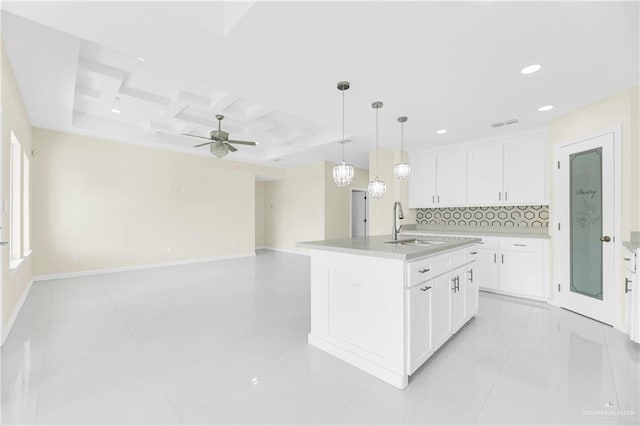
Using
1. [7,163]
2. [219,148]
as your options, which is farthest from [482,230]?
[7,163]

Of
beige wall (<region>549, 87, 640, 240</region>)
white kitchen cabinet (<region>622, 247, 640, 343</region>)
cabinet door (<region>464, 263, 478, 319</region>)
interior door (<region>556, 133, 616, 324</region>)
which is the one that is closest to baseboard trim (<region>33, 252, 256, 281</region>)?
cabinet door (<region>464, 263, 478, 319</region>)

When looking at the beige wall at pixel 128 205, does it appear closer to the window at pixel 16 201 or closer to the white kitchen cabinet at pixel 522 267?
the window at pixel 16 201

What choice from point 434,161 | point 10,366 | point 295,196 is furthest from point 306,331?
point 295,196

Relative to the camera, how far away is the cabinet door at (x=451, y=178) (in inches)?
189

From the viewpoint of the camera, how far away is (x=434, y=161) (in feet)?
16.9

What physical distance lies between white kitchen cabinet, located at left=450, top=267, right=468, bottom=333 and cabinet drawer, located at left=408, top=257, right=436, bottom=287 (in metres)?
0.48

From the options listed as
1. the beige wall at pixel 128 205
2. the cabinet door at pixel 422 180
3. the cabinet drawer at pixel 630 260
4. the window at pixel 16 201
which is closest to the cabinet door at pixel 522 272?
the cabinet drawer at pixel 630 260

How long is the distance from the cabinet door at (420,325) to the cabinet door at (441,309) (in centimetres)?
9

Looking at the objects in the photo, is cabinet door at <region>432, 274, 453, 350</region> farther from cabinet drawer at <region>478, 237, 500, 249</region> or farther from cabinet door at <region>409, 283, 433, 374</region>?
cabinet drawer at <region>478, 237, 500, 249</region>

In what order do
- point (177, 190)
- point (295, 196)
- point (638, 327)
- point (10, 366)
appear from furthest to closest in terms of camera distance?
point (295, 196) < point (177, 190) < point (638, 327) < point (10, 366)

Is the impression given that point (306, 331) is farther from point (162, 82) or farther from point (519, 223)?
point (519, 223)

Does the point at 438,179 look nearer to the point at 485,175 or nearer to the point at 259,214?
the point at 485,175

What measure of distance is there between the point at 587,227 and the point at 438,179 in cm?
219

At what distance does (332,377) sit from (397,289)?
2.63 feet
